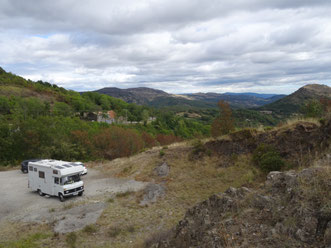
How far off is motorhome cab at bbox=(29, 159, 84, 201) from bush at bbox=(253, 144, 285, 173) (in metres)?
12.7

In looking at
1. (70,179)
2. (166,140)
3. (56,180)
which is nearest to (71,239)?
(70,179)

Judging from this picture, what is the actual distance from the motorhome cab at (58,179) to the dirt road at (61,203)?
1.89 ft

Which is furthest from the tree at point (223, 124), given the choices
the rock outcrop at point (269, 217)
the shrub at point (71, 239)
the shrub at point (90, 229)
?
the shrub at point (71, 239)

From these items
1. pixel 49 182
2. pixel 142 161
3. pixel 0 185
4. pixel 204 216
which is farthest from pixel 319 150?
pixel 0 185

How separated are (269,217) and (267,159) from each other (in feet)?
32.7

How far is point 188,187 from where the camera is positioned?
1673 cm

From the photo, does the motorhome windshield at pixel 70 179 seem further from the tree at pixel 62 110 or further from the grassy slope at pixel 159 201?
the tree at pixel 62 110

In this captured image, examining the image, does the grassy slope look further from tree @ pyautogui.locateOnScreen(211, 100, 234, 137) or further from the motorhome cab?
tree @ pyautogui.locateOnScreen(211, 100, 234, 137)

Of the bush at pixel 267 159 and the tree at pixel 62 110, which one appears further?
the tree at pixel 62 110

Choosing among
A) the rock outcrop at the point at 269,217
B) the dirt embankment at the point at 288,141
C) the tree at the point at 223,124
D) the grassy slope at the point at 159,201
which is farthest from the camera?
the tree at the point at 223,124

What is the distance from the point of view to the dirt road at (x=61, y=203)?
42.9 feet

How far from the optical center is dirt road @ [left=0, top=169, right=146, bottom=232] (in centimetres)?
1309

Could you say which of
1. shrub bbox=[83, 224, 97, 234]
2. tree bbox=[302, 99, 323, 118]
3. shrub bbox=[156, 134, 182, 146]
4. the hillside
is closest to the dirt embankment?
the hillside

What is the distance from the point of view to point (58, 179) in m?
16.4
